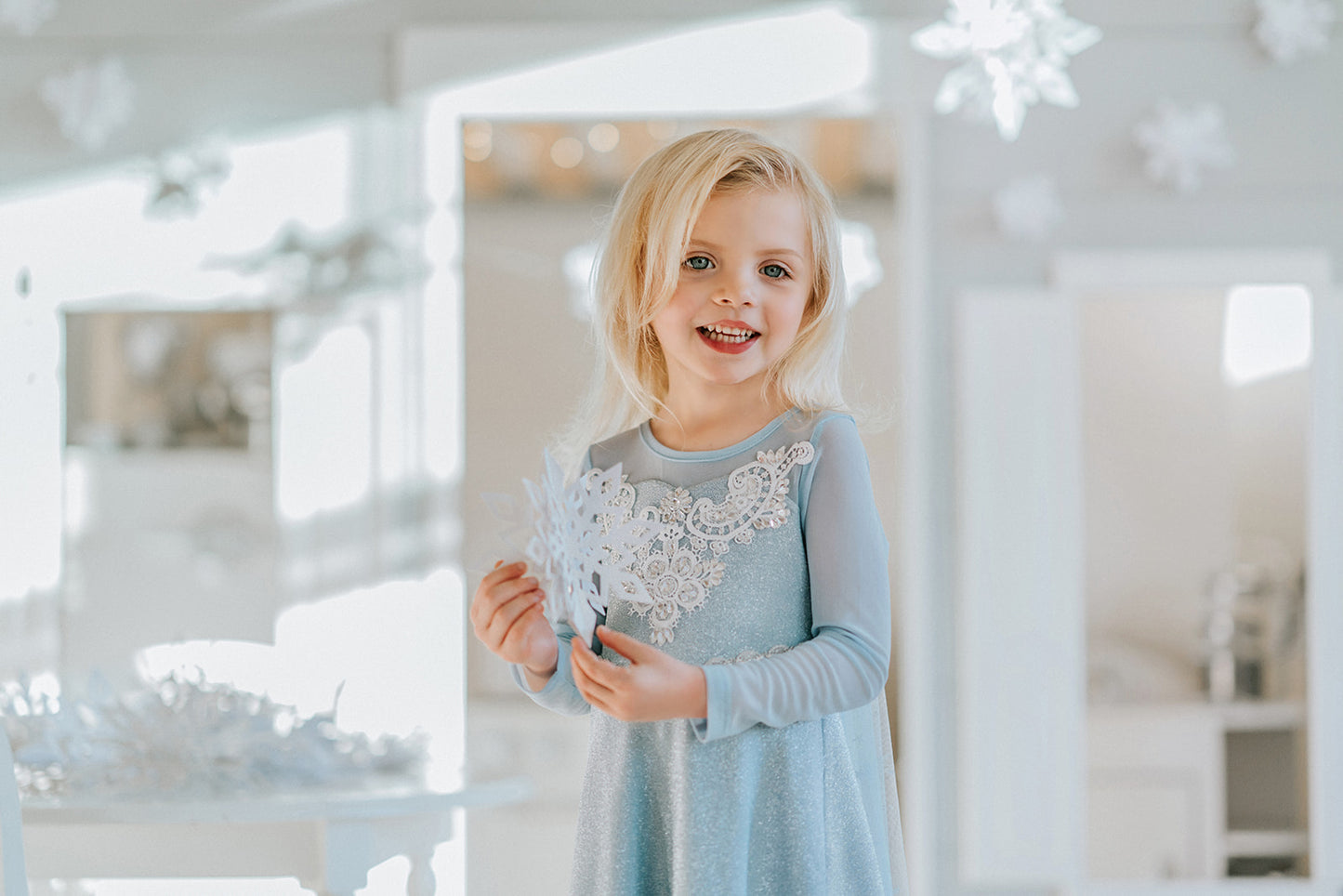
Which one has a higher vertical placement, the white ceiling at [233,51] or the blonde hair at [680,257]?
the white ceiling at [233,51]

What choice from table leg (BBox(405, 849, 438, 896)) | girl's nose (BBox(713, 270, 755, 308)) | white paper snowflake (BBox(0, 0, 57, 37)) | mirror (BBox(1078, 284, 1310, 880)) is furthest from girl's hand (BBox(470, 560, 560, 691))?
white paper snowflake (BBox(0, 0, 57, 37))

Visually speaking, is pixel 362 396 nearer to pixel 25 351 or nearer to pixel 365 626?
pixel 365 626

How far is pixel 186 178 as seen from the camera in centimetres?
263

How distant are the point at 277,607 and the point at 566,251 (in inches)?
37.2

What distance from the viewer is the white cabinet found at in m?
2.59

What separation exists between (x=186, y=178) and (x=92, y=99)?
0.24 meters

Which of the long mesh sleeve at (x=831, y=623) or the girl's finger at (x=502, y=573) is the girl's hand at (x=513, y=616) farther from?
the long mesh sleeve at (x=831, y=623)

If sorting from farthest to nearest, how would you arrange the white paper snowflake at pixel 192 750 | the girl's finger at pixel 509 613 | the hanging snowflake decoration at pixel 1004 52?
the hanging snowflake decoration at pixel 1004 52, the white paper snowflake at pixel 192 750, the girl's finger at pixel 509 613

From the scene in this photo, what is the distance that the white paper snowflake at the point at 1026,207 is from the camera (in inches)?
102

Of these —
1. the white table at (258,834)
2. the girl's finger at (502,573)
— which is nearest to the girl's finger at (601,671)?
the girl's finger at (502,573)

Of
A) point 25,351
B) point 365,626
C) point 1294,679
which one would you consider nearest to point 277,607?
point 365,626

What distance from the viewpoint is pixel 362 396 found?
2.61 metres

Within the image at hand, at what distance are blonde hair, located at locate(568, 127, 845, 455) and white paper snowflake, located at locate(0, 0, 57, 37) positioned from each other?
205cm

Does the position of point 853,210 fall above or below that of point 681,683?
above
